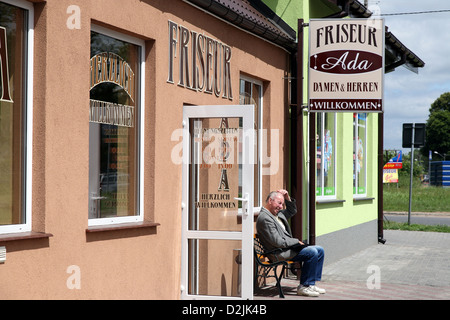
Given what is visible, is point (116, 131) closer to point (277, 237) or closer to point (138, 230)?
point (138, 230)

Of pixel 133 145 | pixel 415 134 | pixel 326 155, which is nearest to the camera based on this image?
pixel 133 145

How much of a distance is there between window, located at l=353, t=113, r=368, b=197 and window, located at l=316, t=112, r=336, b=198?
1787 millimetres

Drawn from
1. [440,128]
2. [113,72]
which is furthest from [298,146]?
[440,128]

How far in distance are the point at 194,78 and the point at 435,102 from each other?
103784 millimetres

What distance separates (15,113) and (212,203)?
9.54 ft

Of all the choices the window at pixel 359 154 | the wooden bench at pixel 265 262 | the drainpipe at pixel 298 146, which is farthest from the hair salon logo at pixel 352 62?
the window at pixel 359 154

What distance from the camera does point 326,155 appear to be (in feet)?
42.2

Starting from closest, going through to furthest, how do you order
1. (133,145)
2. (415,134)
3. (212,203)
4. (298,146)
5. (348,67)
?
(133,145) < (212,203) < (348,67) < (298,146) < (415,134)

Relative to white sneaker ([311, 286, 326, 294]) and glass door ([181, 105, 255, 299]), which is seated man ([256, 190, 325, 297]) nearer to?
white sneaker ([311, 286, 326, 294])

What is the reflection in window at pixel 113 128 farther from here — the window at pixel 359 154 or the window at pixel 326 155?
the window at pixel 359 154

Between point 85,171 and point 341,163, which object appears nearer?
point 85,171

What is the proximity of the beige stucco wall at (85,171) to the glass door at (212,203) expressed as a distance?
16 cm

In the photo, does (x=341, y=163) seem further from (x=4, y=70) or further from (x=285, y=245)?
(x=4, y=70)

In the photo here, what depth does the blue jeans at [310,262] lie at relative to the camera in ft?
28.4
